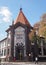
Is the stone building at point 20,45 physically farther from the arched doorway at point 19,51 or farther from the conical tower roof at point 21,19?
the conical tower roof at point 21,19

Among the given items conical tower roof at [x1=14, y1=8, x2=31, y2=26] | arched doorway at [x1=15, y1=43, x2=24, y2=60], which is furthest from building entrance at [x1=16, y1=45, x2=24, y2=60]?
conical tower roof at [x1=14, y1=8, x2=31, y2=26]

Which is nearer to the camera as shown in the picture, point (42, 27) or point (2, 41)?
point (42, 27)

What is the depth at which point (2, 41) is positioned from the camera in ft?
271

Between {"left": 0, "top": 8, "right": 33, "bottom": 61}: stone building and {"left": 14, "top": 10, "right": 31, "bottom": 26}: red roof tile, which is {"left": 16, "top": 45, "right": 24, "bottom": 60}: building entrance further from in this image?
{"left": 14, "top": 10, "right": 31, "bottom": 26}: red roof tile

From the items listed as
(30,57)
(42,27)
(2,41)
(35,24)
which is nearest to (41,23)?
(42,27)

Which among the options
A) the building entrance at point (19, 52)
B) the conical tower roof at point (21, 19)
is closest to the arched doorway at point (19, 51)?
the building entrance at point (19, 52)

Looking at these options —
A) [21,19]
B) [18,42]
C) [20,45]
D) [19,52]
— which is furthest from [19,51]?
[21,19]

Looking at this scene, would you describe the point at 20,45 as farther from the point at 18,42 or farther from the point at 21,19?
the point at 21,19

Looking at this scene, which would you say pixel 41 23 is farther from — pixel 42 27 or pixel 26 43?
pixel 26 43

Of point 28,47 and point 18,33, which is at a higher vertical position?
point 18,33

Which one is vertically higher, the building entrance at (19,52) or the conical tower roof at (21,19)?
the conical tower roof at (21,19)

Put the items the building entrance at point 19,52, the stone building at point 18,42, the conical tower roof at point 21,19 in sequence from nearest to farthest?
the building entrance at point 19,52 → the stone building at point 18,42 → the conical tower roof at point 21,19

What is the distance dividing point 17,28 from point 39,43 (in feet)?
28.7

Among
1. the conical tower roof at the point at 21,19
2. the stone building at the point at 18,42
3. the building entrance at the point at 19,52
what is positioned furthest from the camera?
the conical tower roof at the point at 21,19
